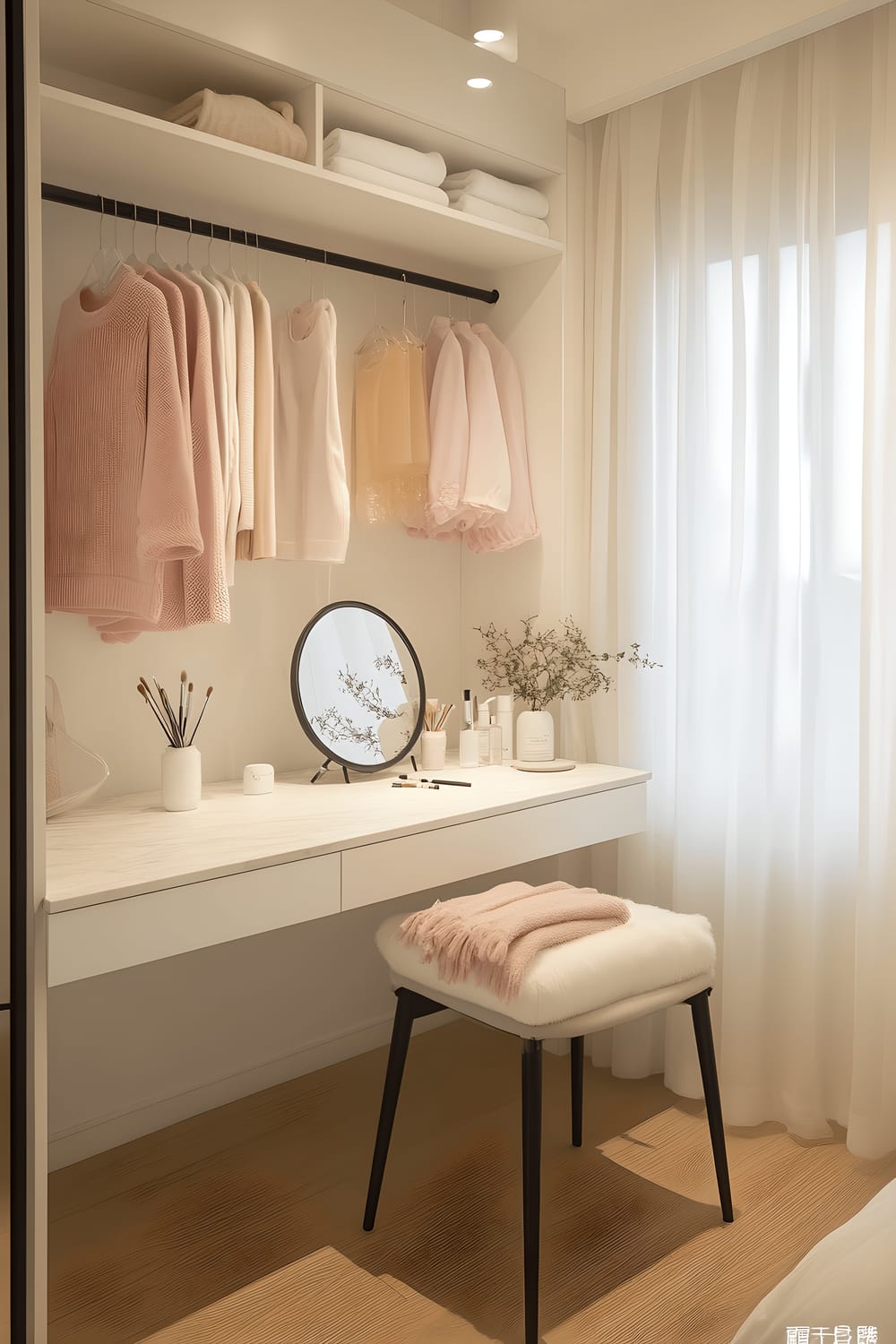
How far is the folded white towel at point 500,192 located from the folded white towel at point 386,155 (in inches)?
3.4

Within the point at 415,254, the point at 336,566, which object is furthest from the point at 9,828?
the point at 415,254

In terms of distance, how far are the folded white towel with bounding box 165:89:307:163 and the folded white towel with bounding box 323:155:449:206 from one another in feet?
0.30

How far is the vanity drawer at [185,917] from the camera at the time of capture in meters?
1.62

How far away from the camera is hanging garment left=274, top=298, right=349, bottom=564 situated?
2434 mm

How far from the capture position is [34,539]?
62.2 inches

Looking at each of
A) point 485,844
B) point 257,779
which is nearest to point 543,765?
point 485,844

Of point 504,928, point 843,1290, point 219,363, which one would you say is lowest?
point 843,1290

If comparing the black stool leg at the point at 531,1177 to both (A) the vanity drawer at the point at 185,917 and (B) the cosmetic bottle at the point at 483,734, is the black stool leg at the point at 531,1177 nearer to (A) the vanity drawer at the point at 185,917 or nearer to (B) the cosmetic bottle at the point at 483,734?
(A) the vanity drawer at the point at 185,917

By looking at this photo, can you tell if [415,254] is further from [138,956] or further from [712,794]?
[138,956]

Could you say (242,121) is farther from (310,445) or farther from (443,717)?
(443,717)

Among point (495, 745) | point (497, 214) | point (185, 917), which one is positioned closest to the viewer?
point (185, 917)

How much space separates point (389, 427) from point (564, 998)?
58.5 inches

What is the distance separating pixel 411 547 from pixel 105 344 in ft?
3.60

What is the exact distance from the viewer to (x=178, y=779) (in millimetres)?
2189
